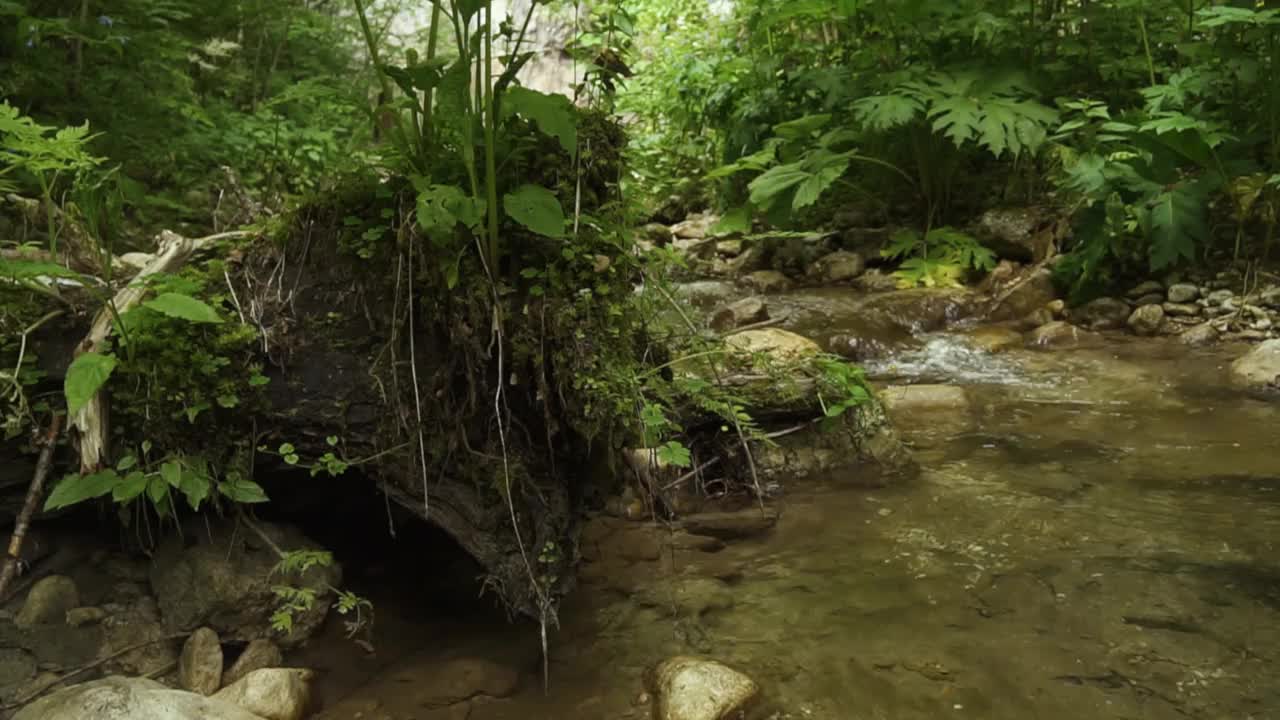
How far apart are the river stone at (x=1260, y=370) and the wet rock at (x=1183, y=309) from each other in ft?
3.31

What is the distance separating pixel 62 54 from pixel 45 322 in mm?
3590

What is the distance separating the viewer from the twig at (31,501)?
204cm

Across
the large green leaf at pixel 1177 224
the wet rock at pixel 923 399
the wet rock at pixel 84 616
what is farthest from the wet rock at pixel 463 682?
the large green leaf at pixel 1177 224

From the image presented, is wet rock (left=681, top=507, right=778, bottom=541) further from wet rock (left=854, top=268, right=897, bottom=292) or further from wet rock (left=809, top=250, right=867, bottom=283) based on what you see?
wet rock (left=809, top=250, right=867, bottom=283)

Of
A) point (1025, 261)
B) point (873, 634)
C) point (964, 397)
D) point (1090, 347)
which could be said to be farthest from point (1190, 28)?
point (873, 634)

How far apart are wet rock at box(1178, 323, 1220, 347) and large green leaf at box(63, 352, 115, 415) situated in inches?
251

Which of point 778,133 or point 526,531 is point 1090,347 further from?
point 526,531

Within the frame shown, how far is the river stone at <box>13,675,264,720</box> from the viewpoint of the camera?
73.7 inches

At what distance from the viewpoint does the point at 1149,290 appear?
6.42 meters

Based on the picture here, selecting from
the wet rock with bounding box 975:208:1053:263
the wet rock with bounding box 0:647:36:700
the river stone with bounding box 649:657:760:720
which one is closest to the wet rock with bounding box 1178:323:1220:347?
the wet rock with bounding box 975:208:1053:263

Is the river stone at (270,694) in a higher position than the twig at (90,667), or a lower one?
lower

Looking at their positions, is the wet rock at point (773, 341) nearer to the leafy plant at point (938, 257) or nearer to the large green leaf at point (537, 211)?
the large green leaf at point (537, 211)

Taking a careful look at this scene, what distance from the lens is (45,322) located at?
2.42m

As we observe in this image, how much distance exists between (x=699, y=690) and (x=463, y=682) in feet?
2.24
